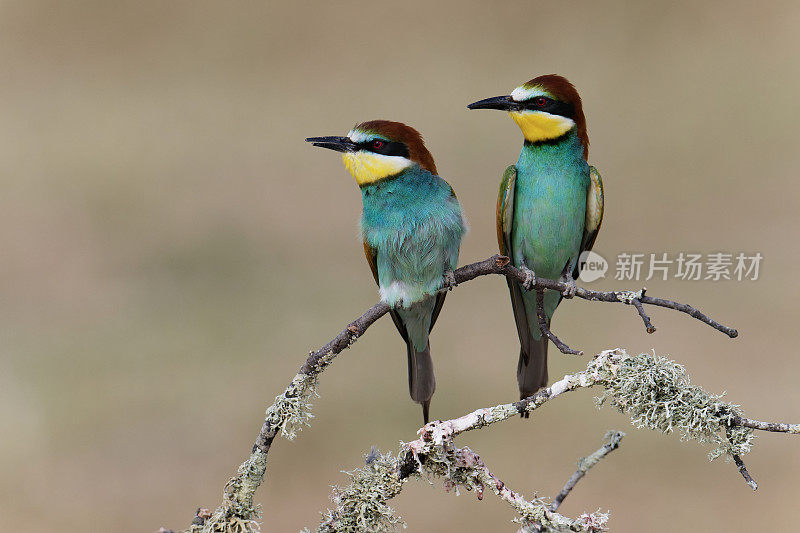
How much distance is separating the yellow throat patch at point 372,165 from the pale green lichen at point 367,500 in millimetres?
448

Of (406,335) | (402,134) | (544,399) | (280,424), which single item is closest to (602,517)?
(544,399)

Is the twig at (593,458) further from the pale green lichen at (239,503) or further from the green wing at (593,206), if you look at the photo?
the green wing at (593,206)

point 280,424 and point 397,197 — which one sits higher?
point 397,197

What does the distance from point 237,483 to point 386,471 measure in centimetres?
17

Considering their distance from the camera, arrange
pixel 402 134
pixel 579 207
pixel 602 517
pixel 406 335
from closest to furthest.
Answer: pixel 602 517 → pixel 402 134 → pixel 406 335 → pixel 579 207

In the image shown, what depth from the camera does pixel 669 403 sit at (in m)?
0.86

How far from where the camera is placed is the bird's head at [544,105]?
3.91 ft

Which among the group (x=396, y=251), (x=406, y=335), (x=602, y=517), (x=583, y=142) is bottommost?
(x=602, y=517)

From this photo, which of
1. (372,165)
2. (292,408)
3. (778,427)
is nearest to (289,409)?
(292,408)

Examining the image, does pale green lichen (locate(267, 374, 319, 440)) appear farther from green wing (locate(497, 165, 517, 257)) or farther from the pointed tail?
green wing (locate(497, 165, 517, 257))

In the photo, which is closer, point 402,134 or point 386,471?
point 386,471

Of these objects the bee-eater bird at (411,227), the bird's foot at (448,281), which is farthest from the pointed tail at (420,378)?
the bird's foot at (448,281)

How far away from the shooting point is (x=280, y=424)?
34.5 inches

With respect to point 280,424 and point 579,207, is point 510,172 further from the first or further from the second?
point 280,424
